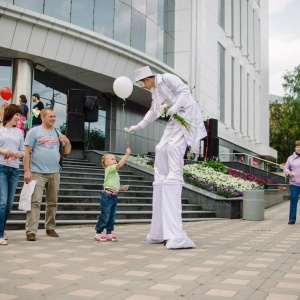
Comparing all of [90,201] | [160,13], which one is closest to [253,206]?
[90,201]

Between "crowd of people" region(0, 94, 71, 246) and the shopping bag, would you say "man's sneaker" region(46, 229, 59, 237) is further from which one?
the shopping bag

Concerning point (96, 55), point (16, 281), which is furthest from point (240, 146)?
point (16, 281)

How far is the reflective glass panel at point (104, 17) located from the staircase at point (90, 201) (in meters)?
8.29

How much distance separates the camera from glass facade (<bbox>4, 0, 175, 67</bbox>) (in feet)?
60.4

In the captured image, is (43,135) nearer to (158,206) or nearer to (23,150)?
(23,150)

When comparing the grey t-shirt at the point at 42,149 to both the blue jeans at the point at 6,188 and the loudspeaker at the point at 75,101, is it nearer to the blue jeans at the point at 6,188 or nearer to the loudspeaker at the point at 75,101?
the blue jeans at the point at 6,188

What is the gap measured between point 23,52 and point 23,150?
38.0 feet

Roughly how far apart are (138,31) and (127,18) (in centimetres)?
100

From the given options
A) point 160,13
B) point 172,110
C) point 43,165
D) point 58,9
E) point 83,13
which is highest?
point 160,13

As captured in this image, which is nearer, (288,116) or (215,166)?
(215,166)

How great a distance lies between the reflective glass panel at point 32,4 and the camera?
16875 mm

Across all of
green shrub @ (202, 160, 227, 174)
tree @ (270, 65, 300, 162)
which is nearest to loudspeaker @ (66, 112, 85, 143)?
green shrub @ (202, 160, 227, 174)

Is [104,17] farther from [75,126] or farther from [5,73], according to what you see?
[75,126]

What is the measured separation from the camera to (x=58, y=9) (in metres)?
18.3
